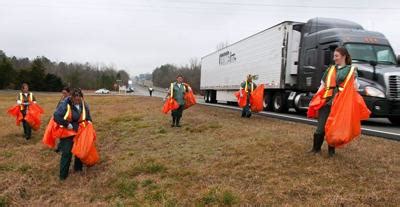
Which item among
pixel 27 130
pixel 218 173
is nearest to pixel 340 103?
pixel 218 173

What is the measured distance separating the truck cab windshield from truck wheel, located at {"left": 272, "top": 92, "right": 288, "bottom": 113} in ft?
17.6

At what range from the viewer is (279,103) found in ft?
67.3

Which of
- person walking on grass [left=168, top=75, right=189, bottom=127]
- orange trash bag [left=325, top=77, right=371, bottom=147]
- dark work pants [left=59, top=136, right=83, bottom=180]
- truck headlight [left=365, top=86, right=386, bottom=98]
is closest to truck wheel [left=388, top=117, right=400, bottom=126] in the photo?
truck headlight [left=365, top=86, right=386, bottom=98]

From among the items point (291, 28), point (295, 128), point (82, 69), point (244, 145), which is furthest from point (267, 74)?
point (82, 69)

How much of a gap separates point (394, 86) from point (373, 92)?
1.94 feet

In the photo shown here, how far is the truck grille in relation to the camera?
13.1m

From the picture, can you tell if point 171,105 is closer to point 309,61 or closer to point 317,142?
point 317,142

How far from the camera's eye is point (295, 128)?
38.5 feet

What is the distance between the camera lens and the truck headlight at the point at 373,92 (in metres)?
13.2

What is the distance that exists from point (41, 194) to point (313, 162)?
4868 mm

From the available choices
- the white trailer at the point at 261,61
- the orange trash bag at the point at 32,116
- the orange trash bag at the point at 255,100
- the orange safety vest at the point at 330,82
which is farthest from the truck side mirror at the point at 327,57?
the orange trash bag at the point at 32,116

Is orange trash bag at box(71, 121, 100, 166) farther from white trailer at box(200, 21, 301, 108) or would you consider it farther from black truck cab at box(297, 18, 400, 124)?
white trailer at box(200, 21, 301, 108)

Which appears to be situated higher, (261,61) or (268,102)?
(261,61)

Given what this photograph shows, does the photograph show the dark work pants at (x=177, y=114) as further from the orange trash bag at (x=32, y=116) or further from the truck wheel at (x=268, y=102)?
the truck wheel at (x=268, y=102)
